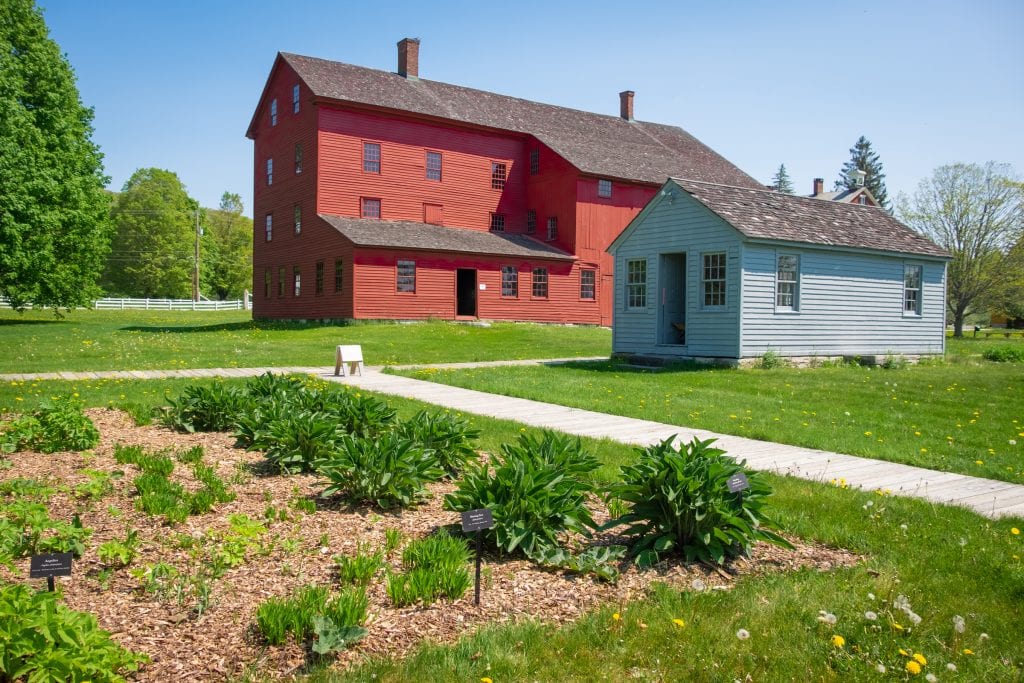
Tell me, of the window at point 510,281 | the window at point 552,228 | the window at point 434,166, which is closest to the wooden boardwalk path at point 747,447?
the window at point 510,281

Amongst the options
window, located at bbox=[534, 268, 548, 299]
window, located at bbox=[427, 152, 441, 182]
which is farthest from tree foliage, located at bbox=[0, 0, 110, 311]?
window, located at bbox=[534, 268, 548, 299]

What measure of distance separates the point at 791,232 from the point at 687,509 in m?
15.9

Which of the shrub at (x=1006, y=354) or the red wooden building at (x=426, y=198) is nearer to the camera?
the shrub at (x=1006, y=354)

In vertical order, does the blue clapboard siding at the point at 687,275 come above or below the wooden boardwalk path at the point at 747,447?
above

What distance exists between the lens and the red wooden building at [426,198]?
3178 cm

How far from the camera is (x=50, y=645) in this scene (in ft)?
9.61

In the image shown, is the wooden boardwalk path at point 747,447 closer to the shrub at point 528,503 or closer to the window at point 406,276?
Result: the shrub at point 528,503

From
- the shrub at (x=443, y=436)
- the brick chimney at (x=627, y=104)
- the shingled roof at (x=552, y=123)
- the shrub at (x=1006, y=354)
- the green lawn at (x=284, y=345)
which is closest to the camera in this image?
the shrub at (x=443, y=436)

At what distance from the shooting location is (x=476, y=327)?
98.7 ft

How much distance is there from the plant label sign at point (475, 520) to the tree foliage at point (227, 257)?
77.6 meters

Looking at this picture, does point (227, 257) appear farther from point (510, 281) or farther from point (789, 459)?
point (789, 459)

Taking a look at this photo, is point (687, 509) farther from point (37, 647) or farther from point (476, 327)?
point (476, 327)

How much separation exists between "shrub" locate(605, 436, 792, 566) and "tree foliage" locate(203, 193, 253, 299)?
77.3 m

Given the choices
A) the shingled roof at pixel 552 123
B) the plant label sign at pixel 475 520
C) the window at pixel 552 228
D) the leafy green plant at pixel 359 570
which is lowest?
the leafy green plant at pixel 359 570
